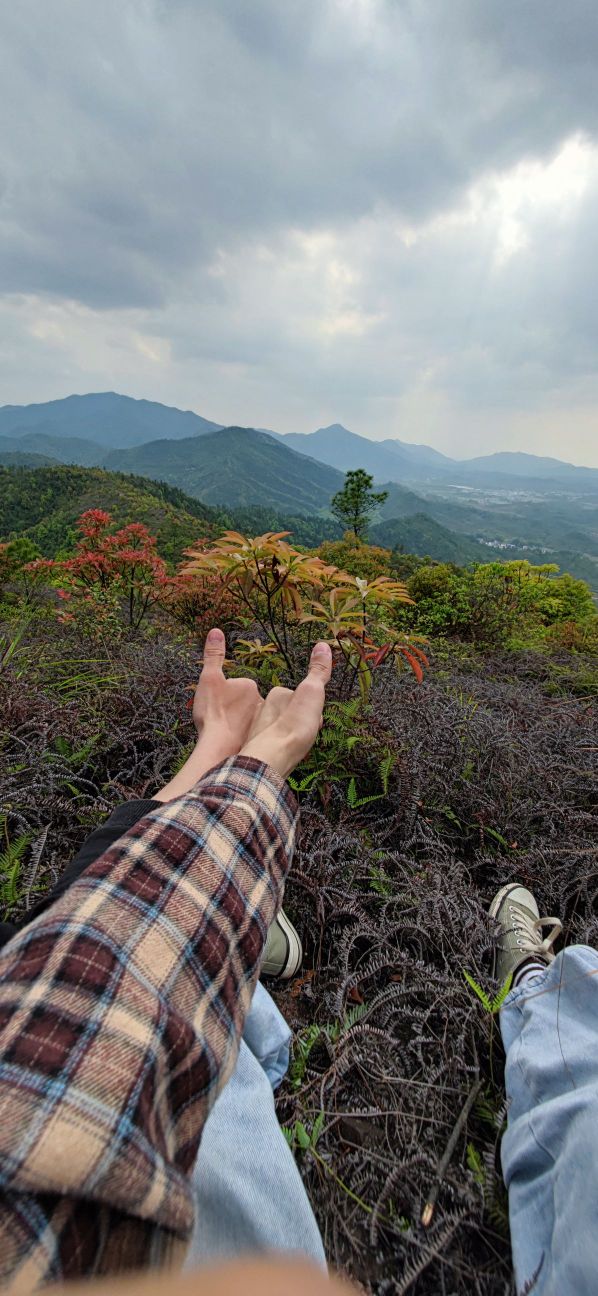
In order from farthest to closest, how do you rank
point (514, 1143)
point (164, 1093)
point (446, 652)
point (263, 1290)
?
point (446, 652) < point (514, 1143) < point (164, 1093) < point (263, 1290)

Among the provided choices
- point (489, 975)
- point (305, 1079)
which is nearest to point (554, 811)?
point (489, 975)

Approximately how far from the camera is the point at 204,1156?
87 cm

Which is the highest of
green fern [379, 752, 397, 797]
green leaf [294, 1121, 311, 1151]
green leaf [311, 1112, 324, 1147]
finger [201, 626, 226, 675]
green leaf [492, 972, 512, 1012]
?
finger [201, 626, 226, 675]

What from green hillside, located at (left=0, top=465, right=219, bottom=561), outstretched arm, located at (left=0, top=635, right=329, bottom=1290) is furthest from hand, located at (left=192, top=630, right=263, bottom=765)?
green hillside, located at (left=0, top=465, right=219, bottom=561)

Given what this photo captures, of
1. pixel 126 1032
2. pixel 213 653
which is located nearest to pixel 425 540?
pixel 213 653

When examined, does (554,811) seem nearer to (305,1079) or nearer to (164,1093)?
(305,1079)

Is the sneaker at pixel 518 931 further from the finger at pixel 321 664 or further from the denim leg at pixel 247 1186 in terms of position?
the finger at pixel 321 664

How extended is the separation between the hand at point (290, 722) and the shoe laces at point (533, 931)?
88 centimetres

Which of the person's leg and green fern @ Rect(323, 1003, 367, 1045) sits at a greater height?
the person's leg

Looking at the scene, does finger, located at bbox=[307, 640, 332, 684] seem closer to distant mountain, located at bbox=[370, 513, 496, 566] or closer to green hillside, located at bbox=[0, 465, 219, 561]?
green hillside, located at bbox=[0, 465, 219, 561]

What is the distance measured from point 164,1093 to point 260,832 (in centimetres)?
37

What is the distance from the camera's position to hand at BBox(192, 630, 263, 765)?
1546mm

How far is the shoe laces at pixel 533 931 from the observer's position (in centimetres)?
143

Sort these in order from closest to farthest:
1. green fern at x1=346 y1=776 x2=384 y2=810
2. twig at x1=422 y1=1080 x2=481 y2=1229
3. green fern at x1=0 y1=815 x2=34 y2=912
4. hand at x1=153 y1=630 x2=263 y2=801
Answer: twig at x1=422 y1=1080 x2=481 y2=1229
green fern at x1=0 y1=815 x2=34 y2=912
hand at x1=153 y1=630 x2=263 y2=801
green fern at x1=346 y1=776 x2=384 y2=810
